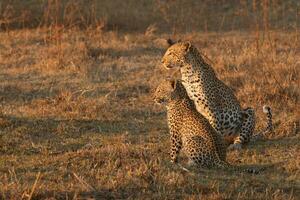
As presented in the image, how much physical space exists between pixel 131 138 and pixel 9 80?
381 centimetres

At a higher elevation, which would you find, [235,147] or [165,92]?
[165,92]

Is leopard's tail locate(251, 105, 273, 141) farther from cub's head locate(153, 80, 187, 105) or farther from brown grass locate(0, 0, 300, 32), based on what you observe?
brown grass locate(0, 0, 300, 32)

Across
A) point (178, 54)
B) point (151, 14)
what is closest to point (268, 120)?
point (178, 54)

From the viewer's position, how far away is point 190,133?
7.70m

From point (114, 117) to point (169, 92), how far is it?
200 centimetres

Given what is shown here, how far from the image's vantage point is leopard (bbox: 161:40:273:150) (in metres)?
8.80

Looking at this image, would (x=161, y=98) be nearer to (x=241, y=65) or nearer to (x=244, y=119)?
(x=244, y=119)

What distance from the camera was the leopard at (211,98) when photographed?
8805 millimetres

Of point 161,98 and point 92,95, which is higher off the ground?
point 161,98

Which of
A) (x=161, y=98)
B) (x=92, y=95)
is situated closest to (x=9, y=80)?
(x=92, y=95)

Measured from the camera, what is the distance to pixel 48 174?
7.12m

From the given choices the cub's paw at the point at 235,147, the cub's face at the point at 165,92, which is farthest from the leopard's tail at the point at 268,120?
the cub's face at the point at 165,92

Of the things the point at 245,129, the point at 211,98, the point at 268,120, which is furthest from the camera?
the point at 268,120

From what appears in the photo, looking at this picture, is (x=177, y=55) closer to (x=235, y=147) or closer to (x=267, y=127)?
(x=235, y=147)
